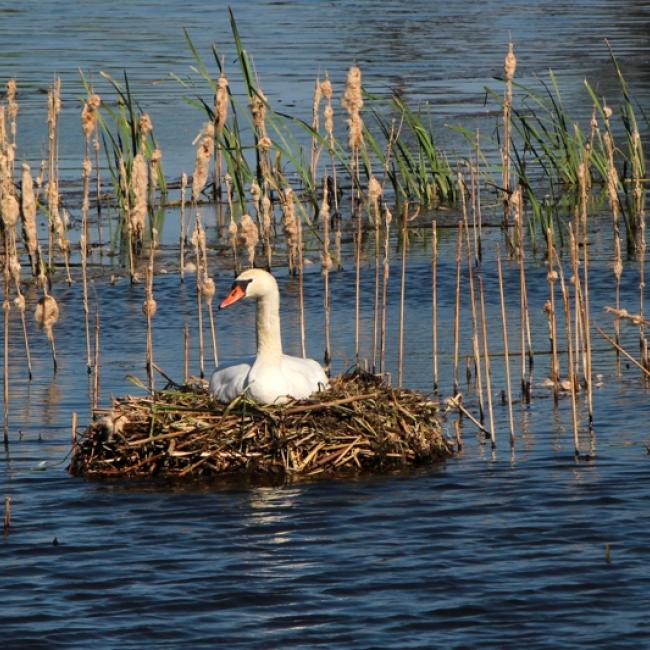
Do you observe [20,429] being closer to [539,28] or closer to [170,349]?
[170,349]

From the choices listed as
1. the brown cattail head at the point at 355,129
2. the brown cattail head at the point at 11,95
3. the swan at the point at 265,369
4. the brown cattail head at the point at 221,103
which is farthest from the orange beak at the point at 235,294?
the brown cattail head at the point at 11,95

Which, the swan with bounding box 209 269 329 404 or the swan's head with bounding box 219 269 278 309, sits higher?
the swan's head with bounding box 219 269 278 309

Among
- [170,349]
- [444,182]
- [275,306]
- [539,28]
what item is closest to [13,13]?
[539,28]

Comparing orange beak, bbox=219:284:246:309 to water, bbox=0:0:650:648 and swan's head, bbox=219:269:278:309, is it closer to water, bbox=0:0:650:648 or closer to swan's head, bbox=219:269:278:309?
swan's head, bbox=219:269:278:309

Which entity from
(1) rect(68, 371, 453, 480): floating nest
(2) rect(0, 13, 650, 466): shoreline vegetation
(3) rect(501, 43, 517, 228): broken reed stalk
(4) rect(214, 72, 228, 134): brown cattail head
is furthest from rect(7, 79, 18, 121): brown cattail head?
(1) rect(68, 371, 453, 480): floating nest

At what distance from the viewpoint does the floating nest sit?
34.6ft

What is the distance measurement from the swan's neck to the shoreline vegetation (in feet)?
2.50

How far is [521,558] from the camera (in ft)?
30.1

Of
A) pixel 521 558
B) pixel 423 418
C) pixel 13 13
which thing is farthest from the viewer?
pixel 13 13

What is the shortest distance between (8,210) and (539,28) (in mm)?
35396

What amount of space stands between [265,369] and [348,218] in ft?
35.7

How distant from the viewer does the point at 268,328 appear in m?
11.2

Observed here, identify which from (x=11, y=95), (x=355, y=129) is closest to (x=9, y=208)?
(x=355, y=129)

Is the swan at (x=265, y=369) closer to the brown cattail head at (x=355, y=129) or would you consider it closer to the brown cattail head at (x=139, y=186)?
the brown cattail head at (x=139, y=186)
